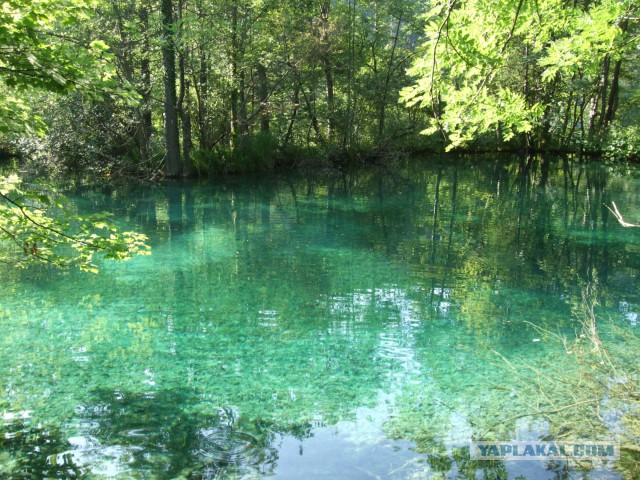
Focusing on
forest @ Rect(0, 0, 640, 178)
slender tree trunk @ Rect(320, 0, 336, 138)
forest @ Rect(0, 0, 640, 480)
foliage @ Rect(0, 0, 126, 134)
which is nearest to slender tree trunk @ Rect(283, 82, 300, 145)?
forest @ Rect(0, 0, 640, 178)

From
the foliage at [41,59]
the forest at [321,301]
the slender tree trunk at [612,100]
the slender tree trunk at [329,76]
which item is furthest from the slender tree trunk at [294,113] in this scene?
the foliage at [41,59]

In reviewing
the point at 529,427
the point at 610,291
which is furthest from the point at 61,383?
the point at 610,291

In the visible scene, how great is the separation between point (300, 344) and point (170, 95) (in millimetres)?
13827

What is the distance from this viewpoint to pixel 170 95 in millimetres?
17734

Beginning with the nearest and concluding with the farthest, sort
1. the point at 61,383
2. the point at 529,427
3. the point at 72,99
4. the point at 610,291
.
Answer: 1. the point at 529,427
2. the point at 61,383
3. the point at 610,291
4. the point at 72,99

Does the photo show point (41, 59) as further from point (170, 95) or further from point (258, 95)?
point (258, 95)

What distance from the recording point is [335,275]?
8406mm

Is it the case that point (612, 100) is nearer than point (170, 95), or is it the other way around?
point (170, 95)

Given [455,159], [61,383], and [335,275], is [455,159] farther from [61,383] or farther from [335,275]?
[61,383]

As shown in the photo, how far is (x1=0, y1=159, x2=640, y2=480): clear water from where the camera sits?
3979 mm

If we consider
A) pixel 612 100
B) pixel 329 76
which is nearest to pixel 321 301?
pixel 329 76

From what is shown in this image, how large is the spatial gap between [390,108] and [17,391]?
2519 centimetres

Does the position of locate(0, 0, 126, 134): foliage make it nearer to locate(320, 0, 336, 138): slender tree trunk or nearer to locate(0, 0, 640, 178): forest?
locate(0, 0, 640, 178): forest

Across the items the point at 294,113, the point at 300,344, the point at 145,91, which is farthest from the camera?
the point at 294,113
